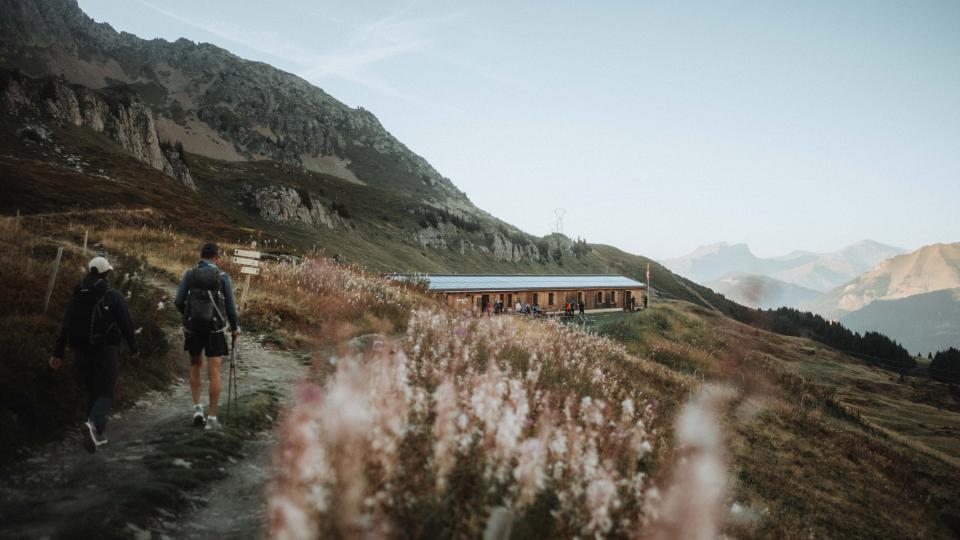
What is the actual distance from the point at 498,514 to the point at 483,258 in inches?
4440

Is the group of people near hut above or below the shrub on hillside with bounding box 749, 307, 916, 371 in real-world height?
above

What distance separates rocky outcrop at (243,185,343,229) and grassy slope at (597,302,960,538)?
62.4 m

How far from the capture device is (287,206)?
85062mm

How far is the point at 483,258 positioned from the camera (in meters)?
117

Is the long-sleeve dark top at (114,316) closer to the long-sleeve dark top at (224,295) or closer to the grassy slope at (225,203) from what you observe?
the long-sleeve dark top at (224,295)

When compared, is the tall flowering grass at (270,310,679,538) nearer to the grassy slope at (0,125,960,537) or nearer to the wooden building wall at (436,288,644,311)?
the grassy slope at (0,125,960,537)

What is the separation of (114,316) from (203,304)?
1.13 meters

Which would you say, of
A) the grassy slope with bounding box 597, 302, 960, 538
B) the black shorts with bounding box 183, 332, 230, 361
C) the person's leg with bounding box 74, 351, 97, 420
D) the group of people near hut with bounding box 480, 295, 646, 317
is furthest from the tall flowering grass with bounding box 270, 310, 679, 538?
Result: the group of people near hut with bounding box 480, 295, 646, 317

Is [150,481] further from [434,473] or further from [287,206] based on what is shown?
[287,206]

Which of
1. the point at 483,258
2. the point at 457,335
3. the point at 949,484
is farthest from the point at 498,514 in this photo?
the point at 483,258

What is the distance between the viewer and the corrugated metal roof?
4496 cm

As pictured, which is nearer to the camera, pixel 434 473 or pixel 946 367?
pixel 434 473

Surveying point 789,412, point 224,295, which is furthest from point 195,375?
point 789,412

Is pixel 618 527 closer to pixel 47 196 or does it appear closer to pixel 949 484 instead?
pixel 949 484
